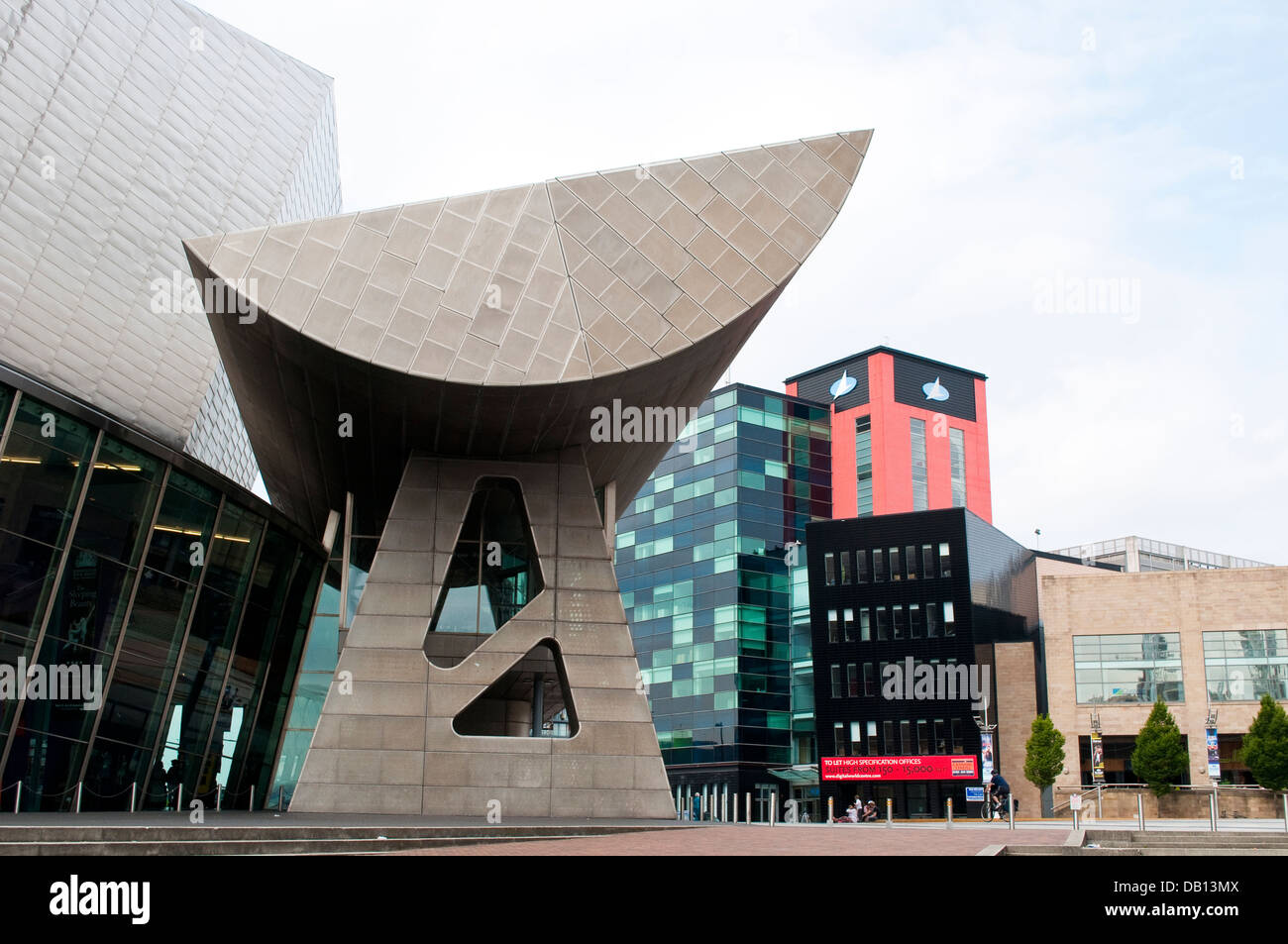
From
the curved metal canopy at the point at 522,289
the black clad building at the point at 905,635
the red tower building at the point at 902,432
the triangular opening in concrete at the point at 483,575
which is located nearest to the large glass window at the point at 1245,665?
the black clad building at the point at 905,635

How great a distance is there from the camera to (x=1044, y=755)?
65875mm

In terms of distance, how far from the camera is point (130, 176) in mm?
30406

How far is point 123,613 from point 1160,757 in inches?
2048

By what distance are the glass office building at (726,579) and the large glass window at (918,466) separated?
13.4 metres

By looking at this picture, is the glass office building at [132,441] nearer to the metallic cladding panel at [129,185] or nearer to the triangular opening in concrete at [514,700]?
the metallic cladding panel at [129,185]

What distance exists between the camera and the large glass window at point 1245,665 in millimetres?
68625

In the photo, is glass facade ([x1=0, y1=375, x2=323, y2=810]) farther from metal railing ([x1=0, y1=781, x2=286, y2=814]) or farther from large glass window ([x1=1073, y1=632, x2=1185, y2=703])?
large glass window ([x1=1073, y1=632, x2=1185, y2=703])

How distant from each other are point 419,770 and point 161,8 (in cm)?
2190

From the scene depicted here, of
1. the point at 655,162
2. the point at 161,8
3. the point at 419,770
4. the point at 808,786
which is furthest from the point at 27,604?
the point at 808,786

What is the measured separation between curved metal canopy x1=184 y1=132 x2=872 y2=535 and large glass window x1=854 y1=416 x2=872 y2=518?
84886mm

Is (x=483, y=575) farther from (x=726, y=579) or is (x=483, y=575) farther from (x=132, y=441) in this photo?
(x=726, y=579)
